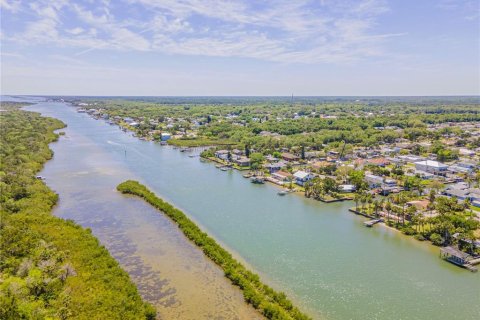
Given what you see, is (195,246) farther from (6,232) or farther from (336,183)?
(336,183)

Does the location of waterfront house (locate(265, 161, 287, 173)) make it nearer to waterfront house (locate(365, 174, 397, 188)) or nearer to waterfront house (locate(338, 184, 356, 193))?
waterfront house (locate(338, 184, 356, 193))

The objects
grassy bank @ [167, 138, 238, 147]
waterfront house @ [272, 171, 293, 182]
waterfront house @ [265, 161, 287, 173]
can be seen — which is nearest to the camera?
waterfront house @ [272, 171, 293, 182]

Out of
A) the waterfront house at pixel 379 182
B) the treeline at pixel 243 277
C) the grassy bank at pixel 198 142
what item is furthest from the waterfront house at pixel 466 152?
the treeline at pixel 243 277

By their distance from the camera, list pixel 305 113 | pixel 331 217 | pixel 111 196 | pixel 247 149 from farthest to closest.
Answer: pixel 305 113 < pixel 247 149 < pixel 111 196 < pixel 331 217

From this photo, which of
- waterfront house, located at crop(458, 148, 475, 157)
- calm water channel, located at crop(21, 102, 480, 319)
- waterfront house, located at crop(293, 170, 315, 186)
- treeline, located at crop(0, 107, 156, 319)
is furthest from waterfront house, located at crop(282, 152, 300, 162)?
treeline, located at crop(0, 107, 156, 319)

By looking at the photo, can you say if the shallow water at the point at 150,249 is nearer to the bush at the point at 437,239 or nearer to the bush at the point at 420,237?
the bush at the point at 420,237

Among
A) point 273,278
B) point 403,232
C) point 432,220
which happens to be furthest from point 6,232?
point 432,220

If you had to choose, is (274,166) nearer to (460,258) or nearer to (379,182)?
(379,182)
